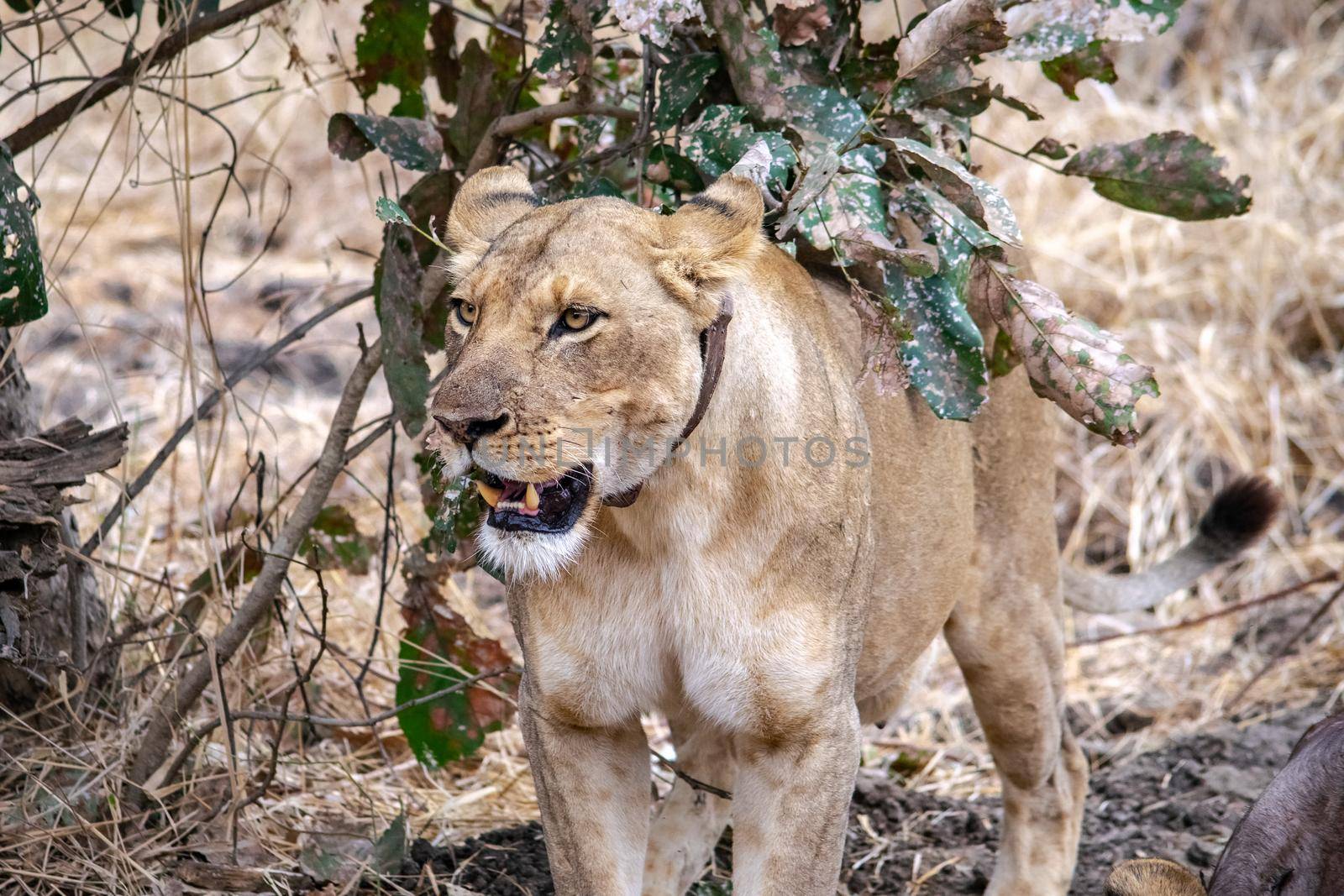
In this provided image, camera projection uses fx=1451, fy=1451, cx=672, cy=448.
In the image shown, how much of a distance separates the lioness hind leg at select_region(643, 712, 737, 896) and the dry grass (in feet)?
2.02

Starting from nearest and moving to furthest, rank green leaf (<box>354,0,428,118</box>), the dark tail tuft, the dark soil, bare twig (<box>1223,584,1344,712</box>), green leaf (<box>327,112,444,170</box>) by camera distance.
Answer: green leaf (<box>327,112,444,170</box>) < green leaf (<box>354,0,428,118</box>) < the dark soil < the dark tail tuft < bare twig (<box>1223,584,1344,712</box>)

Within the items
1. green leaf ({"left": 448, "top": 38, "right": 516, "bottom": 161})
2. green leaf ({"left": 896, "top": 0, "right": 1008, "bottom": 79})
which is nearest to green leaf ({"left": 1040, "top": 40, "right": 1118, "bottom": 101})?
green leaf ({"left": 896, "top": 0, "right": 1008, "bottom": 79})

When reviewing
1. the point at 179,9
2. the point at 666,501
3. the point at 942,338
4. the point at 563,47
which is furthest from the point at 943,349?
the point at 179,9

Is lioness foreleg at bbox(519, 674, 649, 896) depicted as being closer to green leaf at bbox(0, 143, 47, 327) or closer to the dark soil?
the dark soil

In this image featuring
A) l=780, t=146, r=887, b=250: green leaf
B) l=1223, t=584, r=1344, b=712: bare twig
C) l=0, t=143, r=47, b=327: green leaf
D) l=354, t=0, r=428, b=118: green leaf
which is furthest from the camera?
l=1223, t=584, r=1344, b=712: bare twig

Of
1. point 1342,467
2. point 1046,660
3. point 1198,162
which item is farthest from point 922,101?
point 1342,467

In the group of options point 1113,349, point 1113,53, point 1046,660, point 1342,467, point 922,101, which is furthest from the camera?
point 1342,467

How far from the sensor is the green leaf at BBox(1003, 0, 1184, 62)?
9.72 ft

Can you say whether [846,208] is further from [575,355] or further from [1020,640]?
[1020,640]

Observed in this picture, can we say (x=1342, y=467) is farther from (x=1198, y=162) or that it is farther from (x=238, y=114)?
(x=238, y=114)

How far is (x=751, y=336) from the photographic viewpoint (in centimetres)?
269

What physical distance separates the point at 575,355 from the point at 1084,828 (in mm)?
2927

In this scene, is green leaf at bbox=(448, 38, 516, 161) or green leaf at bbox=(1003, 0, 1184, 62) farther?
green leaf at bbox=(448, 38, 516, 161)

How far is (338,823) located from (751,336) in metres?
1.85
